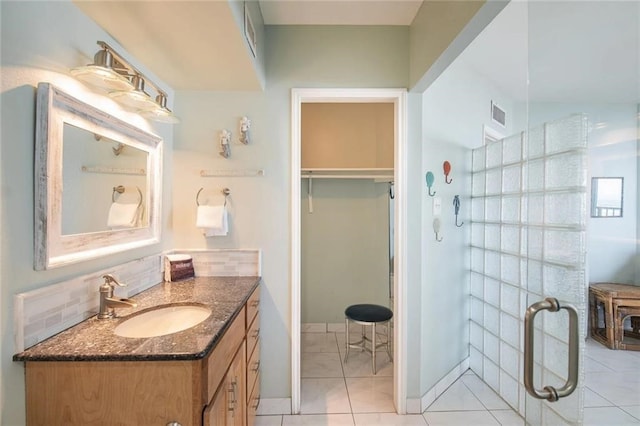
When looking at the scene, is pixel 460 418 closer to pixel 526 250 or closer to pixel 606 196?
pixel 526 250

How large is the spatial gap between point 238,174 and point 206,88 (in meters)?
0.60

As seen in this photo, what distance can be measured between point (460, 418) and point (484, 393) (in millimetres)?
416

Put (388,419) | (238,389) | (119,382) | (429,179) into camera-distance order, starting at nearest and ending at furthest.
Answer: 1. (119,382)
2. (238,389)
3. (388,419)
4. (429,179)

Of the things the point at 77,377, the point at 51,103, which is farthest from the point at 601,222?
the point at 51,103

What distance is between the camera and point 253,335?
67.8 inches

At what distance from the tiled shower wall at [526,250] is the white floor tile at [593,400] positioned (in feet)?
0.36

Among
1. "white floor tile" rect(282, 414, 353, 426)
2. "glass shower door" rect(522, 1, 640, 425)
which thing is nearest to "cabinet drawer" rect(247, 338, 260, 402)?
"white floor tile" rect(282, 414, 353, 426)

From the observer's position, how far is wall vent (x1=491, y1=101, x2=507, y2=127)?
9.25 ft

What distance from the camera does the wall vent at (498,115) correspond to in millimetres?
2819

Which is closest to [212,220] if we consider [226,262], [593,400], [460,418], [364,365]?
[226,262]

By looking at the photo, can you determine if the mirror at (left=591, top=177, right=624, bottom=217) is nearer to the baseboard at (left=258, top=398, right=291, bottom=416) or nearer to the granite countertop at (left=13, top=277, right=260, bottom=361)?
the granite countertop at (left=13, top=277, right=260, bottom=361)

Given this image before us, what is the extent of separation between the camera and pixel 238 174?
197 cm

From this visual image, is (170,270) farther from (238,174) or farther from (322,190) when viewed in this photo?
(322,190)

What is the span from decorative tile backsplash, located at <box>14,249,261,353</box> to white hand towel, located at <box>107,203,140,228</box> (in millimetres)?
201
